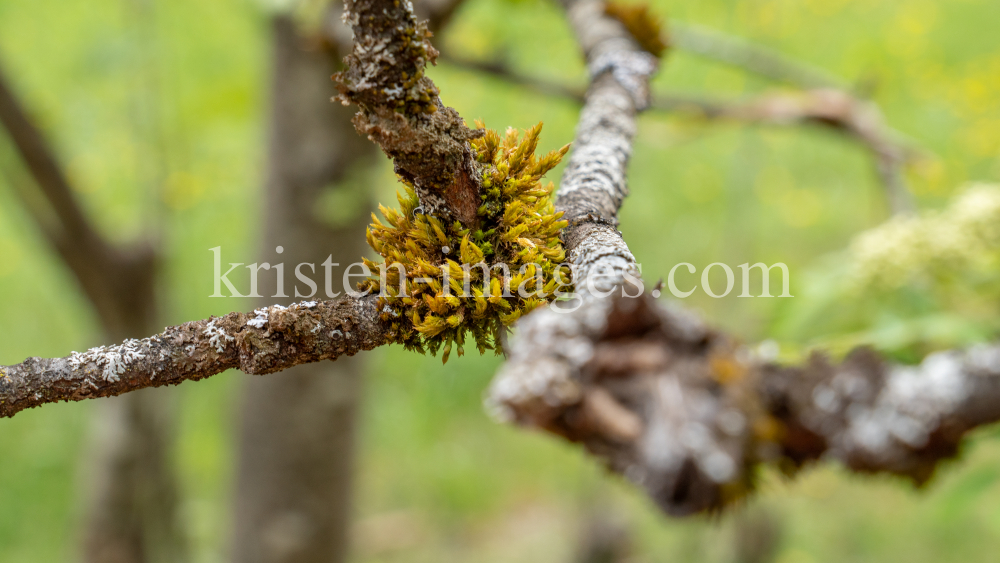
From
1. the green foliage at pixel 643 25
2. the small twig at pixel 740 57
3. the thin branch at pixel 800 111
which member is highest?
the small twig at pixel 740 57

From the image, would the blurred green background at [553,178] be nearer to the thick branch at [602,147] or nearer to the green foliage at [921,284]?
the green foliage at [921,284]

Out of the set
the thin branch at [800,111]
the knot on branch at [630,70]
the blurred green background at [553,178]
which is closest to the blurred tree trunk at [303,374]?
the thin branch at [800,111]

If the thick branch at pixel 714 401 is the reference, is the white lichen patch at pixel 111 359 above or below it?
above

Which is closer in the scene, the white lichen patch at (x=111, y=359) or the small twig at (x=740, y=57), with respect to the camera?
the white lichen patch at (x=111, y=359)

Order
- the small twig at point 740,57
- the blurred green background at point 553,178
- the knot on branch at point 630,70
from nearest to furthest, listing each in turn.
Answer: the knot on branch at point 630,70
the small twig at point 740,57
the blurred green background at point 553,178

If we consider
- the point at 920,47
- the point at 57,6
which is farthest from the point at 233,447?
the point at 920,47

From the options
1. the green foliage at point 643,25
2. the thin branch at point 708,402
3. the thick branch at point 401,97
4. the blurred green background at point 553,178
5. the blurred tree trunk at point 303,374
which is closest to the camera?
the thin branch at point 708,402

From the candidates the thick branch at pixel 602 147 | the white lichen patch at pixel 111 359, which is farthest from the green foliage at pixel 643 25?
the white lichen patch at pixel 111 359

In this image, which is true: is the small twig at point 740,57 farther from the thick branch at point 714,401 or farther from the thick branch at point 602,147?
the thick branch at point 714,401
